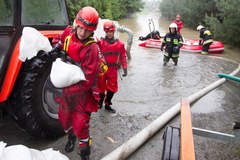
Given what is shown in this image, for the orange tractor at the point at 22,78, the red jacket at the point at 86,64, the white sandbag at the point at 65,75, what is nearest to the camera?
the white sandbag at the point at 65,75

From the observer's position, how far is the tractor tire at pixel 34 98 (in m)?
3.28

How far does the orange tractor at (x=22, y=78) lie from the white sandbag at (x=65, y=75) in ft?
1.52

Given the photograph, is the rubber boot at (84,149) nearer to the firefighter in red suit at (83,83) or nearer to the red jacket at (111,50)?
the firefighter in red suit at (83,83)

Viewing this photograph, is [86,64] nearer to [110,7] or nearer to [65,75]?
[65,75]

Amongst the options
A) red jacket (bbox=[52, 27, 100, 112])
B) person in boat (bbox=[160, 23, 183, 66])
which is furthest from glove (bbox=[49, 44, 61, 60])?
person in boat (bbox=[160, 23, 183, 66])

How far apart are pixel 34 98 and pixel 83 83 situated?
2.45 feet

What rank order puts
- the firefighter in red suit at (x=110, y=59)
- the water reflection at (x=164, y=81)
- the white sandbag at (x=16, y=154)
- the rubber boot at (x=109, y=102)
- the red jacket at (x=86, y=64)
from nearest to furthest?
the white sandbag at (x=16, y=154)
the red jacket at (x=86, y=64)
the firefighter in red suit at (x=110, y=59)
the rubber boot at (x=109, y=102)
the water reflection at (x=164, y=81)

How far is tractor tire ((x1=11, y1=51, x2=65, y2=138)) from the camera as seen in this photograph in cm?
328

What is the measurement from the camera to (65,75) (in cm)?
278

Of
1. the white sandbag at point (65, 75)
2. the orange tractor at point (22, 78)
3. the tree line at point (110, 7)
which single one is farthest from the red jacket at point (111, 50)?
the tree line at point (110, 7)

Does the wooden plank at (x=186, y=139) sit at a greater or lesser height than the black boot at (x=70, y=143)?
greater

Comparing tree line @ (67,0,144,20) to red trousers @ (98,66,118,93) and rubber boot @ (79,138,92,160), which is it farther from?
rubber boot @ (79,138,92,160)

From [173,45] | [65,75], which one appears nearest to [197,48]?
[173,45]

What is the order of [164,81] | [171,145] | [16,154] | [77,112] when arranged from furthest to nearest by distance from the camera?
[164,81] → [77,112] → [171,145] → [16,154]
